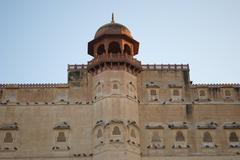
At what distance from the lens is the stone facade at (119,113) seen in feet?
129

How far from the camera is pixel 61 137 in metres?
40.0

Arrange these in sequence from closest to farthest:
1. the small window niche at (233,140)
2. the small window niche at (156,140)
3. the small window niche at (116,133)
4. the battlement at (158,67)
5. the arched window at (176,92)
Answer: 1. the small window niche at (116,133)
2. the small window niche at (156,140)
3. the small window niche at (233,140)
4. the arched window at (176,92)
5. the battlement at (158,67)

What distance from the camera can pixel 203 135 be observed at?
133 feet

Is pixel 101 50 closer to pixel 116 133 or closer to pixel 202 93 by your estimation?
pixel 116 133

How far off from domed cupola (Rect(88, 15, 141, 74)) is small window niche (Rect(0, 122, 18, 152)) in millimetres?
7839

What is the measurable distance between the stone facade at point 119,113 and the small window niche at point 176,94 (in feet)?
0.28

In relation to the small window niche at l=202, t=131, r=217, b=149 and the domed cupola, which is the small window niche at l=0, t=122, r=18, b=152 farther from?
the small window niche at l=202, t=131, r=217, b=149

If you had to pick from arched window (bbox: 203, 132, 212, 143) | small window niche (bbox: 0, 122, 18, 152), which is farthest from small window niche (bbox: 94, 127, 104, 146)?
arched window (bbox: 203, 132, 212, 143)

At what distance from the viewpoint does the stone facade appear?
3941 centimetres

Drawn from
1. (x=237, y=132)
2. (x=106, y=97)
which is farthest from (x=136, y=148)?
(x=237, y=132)

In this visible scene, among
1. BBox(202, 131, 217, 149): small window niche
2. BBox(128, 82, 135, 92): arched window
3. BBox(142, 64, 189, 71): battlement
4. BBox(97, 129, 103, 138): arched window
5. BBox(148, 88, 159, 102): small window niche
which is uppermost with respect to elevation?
BBox(142, 64, 189, 71): battlement

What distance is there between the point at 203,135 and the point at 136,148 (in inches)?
227

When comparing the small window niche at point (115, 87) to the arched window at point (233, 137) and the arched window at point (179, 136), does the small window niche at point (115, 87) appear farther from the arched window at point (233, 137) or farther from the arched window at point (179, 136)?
the arched window at point (233, 137)

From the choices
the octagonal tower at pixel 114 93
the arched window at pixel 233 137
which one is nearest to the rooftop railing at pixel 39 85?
the octagonal tower at pixel 114 93
